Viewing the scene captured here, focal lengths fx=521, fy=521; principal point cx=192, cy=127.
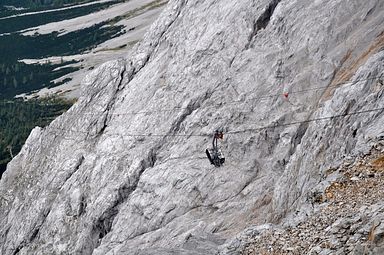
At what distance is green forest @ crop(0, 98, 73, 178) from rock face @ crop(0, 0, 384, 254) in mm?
86187

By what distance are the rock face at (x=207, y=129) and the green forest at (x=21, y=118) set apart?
8619 cm

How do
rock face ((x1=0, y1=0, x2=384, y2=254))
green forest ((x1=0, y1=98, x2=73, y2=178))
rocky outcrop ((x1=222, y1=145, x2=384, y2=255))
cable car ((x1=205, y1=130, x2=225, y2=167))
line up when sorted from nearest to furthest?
1. rocky outcrop ((x1=222, y1=145, x2=384, y2=255))
2. rock face ((x1=0, y1=0, x2=384, y2=254))
3. cable car ((x1=205, y1=130, x2=225, y2=167))
4. green forest ((x1=0, y1=98, x2=73, y2=178))

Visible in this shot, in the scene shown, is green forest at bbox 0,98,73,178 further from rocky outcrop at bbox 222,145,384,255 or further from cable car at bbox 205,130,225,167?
rocky outcrop at bbox 222,145,384,255

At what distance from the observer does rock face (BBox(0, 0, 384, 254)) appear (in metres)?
30.7

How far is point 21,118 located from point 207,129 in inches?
5357

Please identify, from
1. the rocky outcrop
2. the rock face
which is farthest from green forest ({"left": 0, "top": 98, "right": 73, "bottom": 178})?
the rocky outcrop

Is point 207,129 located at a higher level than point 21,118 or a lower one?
higher

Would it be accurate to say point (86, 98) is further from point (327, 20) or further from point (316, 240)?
point (316, 240)

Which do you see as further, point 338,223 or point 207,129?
point 207,129

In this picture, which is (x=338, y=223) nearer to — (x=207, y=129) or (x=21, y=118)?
(x=207, y=129)

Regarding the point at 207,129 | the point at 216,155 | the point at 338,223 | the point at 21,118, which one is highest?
the point at 338,223

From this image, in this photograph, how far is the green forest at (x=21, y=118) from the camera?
145m

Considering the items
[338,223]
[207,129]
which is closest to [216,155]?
[207,129]

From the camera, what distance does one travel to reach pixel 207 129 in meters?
42.6
